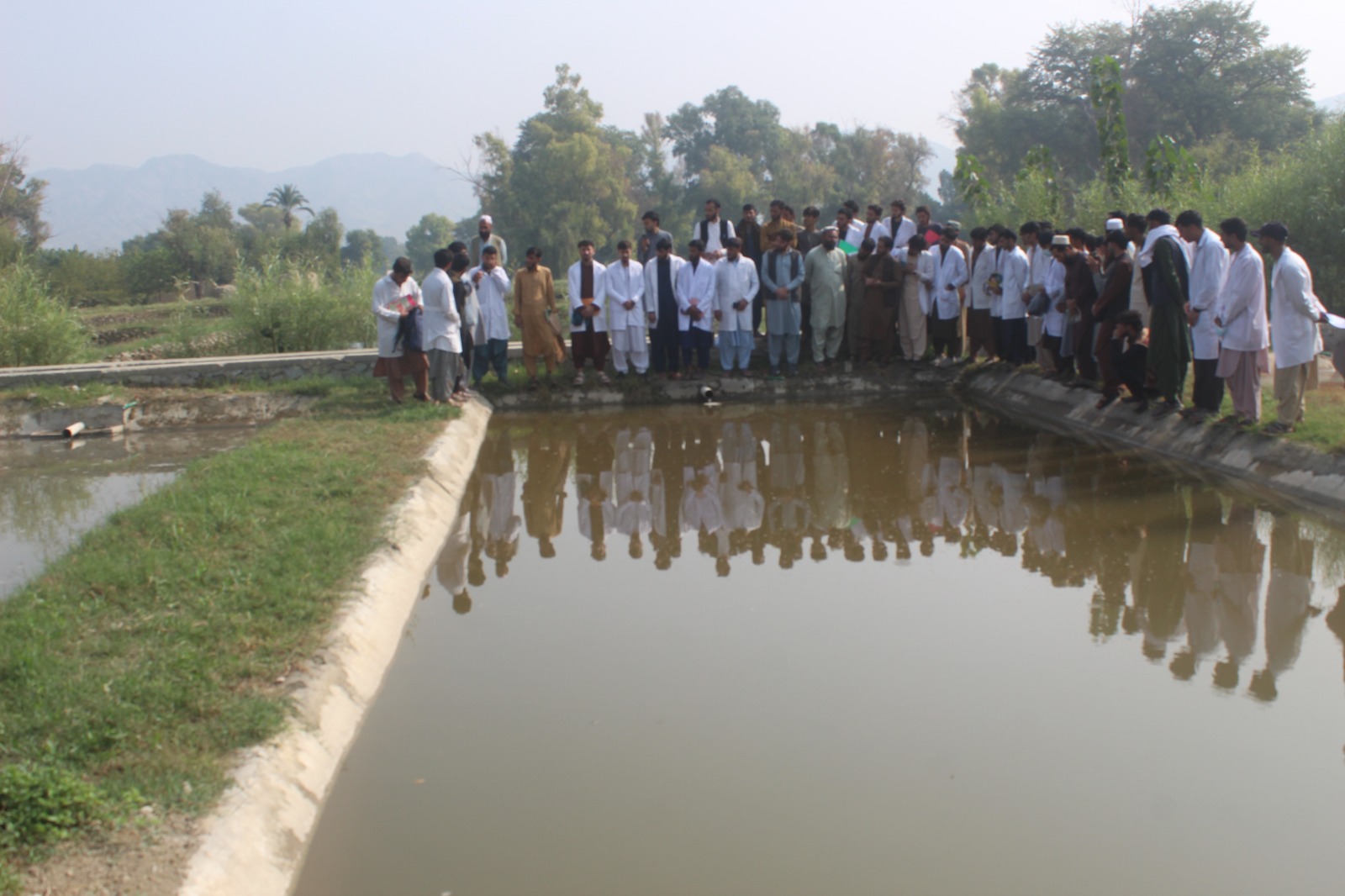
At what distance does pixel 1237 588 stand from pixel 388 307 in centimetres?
783

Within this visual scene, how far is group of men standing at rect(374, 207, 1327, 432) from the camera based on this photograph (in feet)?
33.7

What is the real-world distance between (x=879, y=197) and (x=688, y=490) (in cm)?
5653

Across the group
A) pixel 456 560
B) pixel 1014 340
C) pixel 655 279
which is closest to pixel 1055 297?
pixel 1014 340

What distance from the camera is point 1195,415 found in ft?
28.8

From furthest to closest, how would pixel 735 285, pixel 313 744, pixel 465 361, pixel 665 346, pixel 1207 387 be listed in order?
pixel 665 346 → pixel 465 361 → pixel 735 285 → pixel 1207 387 → pixel 313 744

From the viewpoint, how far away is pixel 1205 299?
27.8ft

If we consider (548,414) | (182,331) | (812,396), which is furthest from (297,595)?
(182,331)

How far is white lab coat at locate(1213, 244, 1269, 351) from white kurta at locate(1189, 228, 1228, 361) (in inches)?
7.2

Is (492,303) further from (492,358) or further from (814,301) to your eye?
(814,301)

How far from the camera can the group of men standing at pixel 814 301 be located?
10281 millimetres

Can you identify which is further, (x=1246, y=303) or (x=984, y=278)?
(x=984, y=278)

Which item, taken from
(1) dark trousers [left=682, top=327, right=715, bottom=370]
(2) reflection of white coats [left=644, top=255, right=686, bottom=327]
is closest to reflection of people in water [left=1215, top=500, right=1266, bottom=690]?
(1) dark trousers [left=682, top=327, right=715, bottom=370]

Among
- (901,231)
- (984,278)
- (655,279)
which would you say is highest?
(901,231)

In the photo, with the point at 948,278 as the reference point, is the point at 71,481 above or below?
below
